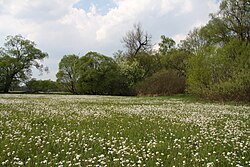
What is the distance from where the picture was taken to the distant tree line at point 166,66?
26.6 metres

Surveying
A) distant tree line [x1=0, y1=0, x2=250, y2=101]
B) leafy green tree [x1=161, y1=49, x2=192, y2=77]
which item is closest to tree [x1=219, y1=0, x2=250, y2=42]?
distant tree line [x1=0, y1=0, x2=250, y2=101]

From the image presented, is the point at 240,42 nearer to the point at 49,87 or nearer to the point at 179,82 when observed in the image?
the point at 179,82

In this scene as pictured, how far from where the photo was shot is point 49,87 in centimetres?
6375

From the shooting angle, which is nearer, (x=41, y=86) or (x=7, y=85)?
(x=7, y=85)

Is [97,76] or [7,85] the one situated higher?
[97,76]

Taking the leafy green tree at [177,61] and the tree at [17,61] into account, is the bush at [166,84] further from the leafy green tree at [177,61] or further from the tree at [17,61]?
the tree at [17,61]

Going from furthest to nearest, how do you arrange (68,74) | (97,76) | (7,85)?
(68,74), (7,85), (97,76)

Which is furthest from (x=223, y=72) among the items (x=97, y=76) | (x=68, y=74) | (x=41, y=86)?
(x=41, y=86)

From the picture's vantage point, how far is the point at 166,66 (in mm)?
56031

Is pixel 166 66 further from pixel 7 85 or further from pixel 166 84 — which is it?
pixel 7 85

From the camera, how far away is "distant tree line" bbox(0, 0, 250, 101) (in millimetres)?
26603

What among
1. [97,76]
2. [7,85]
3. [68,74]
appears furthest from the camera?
[68,74]

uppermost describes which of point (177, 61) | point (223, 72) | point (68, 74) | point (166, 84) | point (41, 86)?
point (177, 61)

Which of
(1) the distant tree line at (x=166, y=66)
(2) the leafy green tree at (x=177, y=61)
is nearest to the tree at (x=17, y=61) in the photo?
(1) the distant tree line at (x=166, y=66)
